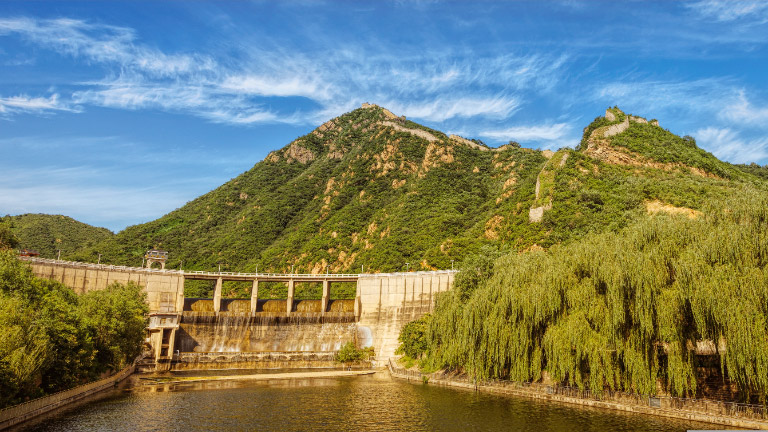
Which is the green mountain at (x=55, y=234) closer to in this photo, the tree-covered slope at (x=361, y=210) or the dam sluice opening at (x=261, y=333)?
the tree-covered slope at (x=361, y=210)

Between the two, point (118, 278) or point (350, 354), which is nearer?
point (350, 354)

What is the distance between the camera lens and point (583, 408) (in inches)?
1356

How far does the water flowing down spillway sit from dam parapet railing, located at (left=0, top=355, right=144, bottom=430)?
70.5ft

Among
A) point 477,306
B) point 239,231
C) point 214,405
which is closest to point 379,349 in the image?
point 477,306

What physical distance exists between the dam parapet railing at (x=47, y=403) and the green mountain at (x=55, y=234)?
8739 cm

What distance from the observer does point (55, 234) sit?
137625 millimetres

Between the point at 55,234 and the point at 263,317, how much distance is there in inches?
3842

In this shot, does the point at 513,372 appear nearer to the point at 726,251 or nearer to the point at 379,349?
the point at 726,251

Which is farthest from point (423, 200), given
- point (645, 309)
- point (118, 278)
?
point (645, 309)

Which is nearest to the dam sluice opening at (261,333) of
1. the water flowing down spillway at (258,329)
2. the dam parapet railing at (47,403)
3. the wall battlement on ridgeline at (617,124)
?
the water flowing down spillway at (258,329)

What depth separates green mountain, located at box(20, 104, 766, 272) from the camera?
80.9m

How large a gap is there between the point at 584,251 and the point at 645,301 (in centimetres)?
686

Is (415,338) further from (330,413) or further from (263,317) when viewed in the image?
(330,413)

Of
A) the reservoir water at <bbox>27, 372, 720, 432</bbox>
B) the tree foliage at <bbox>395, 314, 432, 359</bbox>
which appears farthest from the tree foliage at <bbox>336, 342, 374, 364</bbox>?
the reservoir water at <bbox>27, 372, 720, 432</bbox>
